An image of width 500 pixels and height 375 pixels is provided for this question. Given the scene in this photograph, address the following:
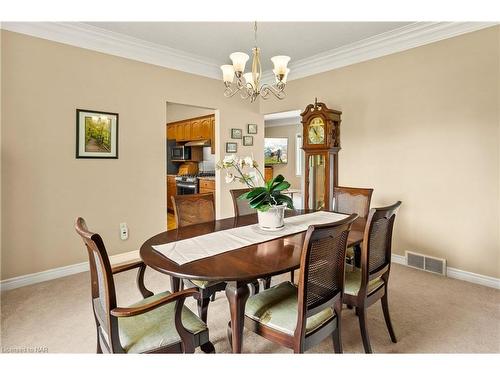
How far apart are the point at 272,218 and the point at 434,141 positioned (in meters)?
2.22

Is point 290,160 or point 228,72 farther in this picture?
point 290,160

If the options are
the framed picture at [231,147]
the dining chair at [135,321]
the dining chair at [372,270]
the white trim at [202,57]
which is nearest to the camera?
the dining chair at [135,321]

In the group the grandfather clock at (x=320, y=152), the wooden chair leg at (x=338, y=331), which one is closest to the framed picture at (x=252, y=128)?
the grandfather clock at (x=320, y=152)

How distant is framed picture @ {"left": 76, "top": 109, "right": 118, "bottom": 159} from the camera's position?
125 inches

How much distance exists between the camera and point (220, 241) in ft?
6.19

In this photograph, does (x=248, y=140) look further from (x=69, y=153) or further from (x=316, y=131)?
(x=69, y=153)

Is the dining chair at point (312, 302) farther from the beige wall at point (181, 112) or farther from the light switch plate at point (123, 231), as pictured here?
the beige wall at point (181, 112)

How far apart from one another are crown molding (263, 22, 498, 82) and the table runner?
237 cm

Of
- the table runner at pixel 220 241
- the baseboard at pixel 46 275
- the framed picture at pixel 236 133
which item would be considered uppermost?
the framed picture at pixel 236 133

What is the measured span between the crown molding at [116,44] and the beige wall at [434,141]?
1.93 meters

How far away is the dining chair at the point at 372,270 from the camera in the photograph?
69.0 inches

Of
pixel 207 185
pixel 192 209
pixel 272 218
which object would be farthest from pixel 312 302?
pixel 207 185

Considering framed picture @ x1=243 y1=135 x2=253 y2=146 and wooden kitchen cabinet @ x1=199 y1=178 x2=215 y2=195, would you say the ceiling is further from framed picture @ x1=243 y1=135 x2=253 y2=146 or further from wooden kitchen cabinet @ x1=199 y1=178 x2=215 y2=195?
wooden kitchen cabinet @ x1=199 y1=178 x2=215 y2=195

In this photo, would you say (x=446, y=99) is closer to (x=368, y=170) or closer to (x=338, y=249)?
(x=368, y=170)
